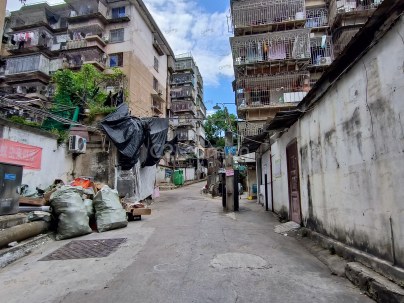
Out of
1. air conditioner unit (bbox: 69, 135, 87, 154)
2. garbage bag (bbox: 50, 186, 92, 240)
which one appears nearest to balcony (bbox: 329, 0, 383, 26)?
air conditioner unit (bbox: 69, 135, 87, 154)

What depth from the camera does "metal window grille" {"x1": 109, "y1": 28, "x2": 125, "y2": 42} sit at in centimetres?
2769

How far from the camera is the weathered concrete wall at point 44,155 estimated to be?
350 inches

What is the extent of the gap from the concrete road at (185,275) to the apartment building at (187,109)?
35797 mm

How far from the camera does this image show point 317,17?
2364 centimetres

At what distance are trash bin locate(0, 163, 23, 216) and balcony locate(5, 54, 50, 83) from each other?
26864mm

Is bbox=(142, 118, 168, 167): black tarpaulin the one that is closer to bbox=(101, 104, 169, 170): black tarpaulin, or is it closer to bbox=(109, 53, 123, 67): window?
bbox=(101, 104, 169, 170): black tarpaulin

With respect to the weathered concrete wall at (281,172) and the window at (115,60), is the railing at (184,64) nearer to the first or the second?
the window at (115,60)

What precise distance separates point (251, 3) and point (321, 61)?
713cm

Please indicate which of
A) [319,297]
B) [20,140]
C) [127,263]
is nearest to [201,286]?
[319,297]

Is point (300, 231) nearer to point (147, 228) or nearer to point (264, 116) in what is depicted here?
point (147, 228)

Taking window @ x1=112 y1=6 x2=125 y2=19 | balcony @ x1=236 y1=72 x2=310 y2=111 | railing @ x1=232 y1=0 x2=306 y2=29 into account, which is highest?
window @ x1=112 y1=6 x2=125 y2=19

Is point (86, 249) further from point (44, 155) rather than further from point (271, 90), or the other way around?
point (271, 90)

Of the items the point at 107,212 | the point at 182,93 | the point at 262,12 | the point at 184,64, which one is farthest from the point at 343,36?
the point at 184,64

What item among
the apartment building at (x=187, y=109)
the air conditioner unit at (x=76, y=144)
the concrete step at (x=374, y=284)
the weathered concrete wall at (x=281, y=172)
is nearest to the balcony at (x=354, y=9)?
the weathered concrete wall at (x=281, y=172)
